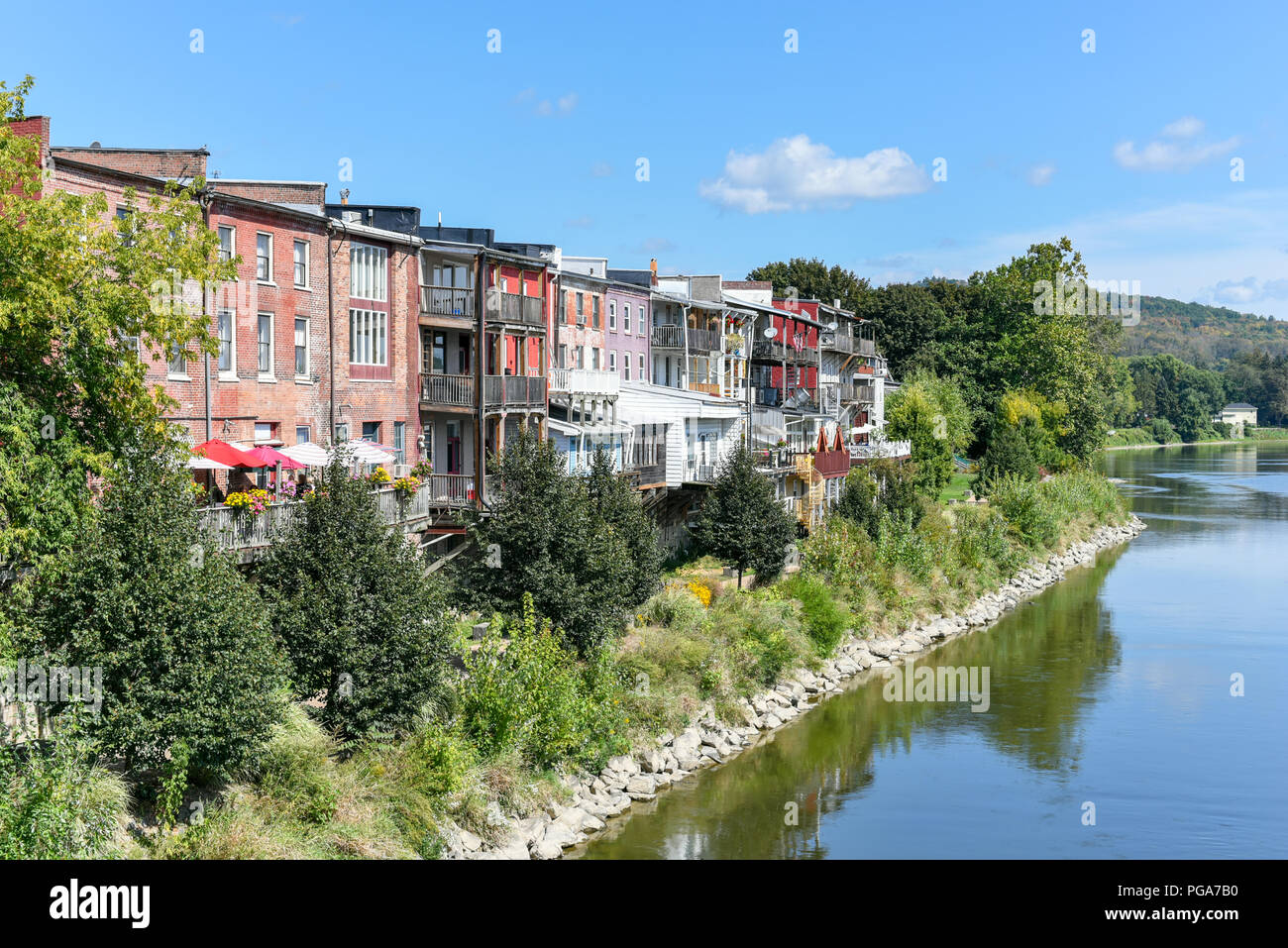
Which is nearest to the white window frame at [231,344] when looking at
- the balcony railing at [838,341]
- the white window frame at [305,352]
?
the white window frame at [305,352]

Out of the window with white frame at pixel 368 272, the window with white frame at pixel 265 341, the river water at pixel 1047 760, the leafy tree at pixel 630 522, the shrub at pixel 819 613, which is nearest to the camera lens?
the river water at pixel 1047 760

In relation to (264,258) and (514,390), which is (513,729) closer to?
(264,258)

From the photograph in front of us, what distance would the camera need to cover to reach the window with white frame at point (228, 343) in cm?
3234

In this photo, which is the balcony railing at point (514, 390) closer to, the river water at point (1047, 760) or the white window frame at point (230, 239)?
the white window frame at point (230, 239)

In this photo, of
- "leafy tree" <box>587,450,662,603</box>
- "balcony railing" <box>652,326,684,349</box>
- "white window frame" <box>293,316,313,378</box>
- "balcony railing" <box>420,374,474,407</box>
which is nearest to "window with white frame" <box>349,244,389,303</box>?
"white window frame" <box>293,316,313,378</box>

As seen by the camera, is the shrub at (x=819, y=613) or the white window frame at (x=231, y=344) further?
the shrub at (x=819, y=613)

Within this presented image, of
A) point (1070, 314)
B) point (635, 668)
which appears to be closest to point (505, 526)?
point (635, 668)

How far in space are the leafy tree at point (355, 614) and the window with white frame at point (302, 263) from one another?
1004cm

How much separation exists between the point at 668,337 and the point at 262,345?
30.1 meters

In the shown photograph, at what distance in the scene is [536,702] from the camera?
28.7 metres
